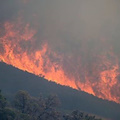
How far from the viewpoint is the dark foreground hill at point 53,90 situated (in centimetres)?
5203

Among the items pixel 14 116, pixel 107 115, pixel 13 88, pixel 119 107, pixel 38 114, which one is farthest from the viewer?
pixel 119 107

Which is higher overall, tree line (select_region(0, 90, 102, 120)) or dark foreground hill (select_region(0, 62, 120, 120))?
dark foreground hill (select_region(0, 62, 120, 120))

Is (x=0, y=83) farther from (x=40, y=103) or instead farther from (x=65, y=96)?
(x=40, y=103)

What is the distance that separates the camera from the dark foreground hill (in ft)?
171

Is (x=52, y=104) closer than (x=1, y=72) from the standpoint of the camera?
Yes

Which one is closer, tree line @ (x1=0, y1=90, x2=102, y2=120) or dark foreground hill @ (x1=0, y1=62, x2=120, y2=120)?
tree line @ (x1=0, y1=90, x2=102, y2=120)

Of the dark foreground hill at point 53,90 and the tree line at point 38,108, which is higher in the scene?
the dark foreground hill at point 53,90

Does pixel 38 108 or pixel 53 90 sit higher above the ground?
pixel 53 90

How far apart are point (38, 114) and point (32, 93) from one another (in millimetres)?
17570

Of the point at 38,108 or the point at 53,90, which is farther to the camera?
the point at 53,90

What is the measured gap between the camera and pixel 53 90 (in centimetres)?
5269

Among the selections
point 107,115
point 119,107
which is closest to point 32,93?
point 107,115

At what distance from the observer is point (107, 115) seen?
54.2 metres

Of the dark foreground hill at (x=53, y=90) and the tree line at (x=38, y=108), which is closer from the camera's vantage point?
the tree line at (x=38, y=108)
